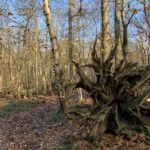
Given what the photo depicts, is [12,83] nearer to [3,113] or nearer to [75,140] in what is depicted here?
[3,113]

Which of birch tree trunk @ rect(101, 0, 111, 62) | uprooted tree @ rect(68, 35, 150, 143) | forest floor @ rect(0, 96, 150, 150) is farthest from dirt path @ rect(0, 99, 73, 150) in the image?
birch tree trunk @ rect(101, 0, 111, 62)

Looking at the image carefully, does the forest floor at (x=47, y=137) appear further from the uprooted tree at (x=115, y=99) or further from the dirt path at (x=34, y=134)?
the uprooted tree at (x=115, y=99)

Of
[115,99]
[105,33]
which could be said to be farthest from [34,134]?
[105,33]

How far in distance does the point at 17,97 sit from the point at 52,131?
13179 millimetres

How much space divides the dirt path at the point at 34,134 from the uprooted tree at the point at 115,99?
3.44 ft

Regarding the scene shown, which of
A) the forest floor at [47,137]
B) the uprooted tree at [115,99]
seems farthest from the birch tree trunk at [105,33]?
the forest floor at [47,137]

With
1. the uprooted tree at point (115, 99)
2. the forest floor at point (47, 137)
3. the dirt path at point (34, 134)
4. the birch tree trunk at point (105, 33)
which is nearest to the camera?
the forest floor at point (47, 137)

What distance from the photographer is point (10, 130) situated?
11641mm

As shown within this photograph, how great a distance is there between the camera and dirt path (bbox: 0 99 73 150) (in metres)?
8.98

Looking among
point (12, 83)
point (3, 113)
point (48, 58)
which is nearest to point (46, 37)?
point (48, 58)

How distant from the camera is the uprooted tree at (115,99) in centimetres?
838

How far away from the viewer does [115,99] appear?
8.70 m

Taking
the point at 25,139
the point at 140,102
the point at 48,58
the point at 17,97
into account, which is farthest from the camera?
the point at 48,58

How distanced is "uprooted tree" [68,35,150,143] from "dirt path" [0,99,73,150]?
1.05 m
